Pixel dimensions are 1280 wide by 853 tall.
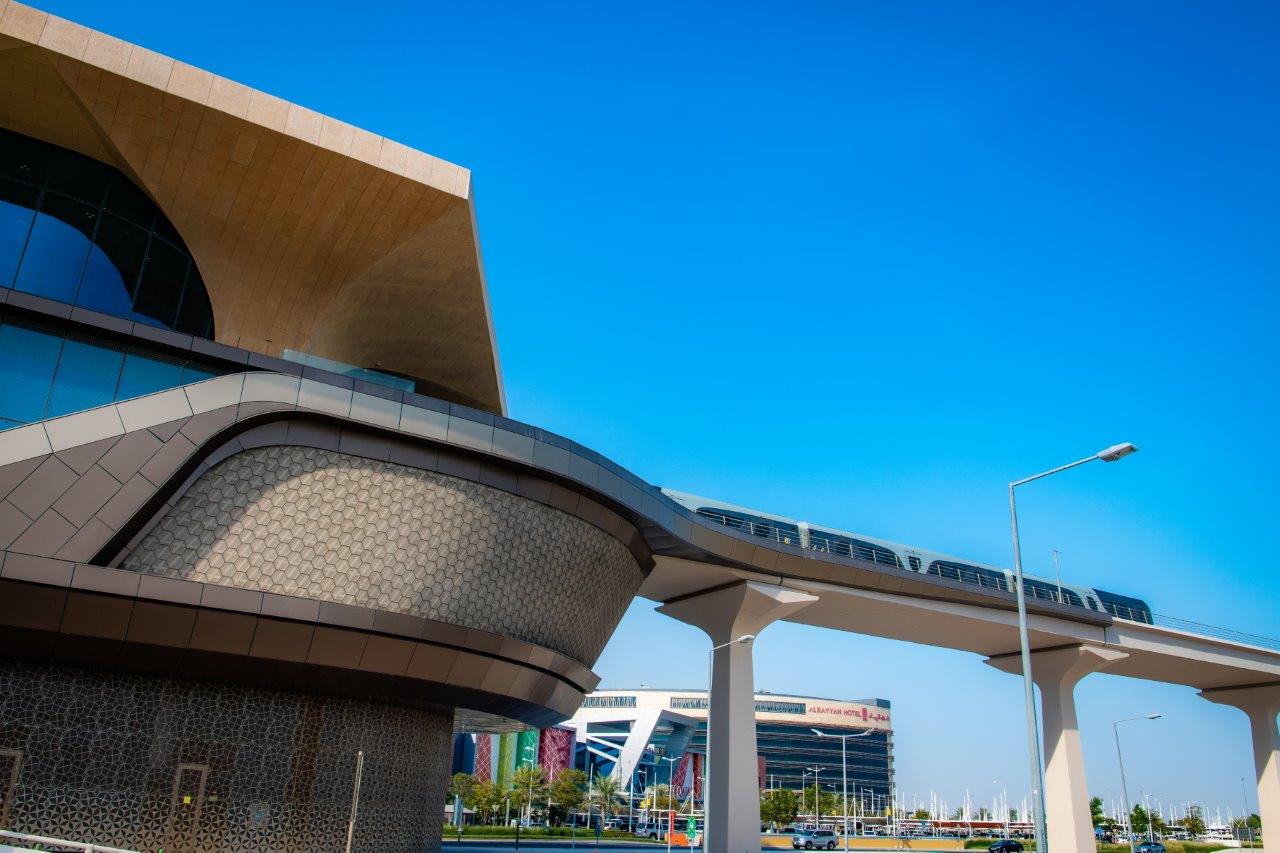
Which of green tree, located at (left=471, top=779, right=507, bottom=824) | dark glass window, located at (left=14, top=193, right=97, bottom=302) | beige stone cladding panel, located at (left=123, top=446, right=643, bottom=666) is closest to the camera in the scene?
beige stone cladding panel, located at (left=123, top=446, right=643, bottom=666)

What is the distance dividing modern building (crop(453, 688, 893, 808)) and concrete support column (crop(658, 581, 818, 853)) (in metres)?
Answer: 55.1

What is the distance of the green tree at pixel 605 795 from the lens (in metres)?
90.2

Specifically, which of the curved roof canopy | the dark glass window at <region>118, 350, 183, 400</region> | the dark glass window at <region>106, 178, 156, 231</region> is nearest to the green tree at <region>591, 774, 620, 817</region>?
the curved roof canopy

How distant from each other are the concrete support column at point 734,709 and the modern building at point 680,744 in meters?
55.1

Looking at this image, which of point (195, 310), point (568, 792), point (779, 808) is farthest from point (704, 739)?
point (195, 310)

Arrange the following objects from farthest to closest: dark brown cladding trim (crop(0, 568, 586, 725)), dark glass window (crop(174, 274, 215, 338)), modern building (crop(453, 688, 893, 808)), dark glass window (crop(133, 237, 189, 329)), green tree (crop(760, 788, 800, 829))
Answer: modern building (crop(453, 688, 893, 808))
green tree (crop(760, 788, 800, 829))
dark glass window (crop(174, 274, 215, 338))
dark glass window (crop(133, 237, 189, 329))
dark brown cladding trim (crop(0, 568, 586, 725))

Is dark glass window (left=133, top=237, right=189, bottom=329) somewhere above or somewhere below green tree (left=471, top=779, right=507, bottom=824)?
above

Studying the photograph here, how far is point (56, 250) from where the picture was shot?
24750mm

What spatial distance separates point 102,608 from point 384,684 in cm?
724

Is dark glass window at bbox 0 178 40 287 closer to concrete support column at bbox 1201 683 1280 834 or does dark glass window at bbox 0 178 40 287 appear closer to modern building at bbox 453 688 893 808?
concrete support column at bbox 1201 683 1280 834

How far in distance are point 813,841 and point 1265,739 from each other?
2904cm

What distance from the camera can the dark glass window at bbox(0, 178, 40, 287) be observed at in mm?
23984

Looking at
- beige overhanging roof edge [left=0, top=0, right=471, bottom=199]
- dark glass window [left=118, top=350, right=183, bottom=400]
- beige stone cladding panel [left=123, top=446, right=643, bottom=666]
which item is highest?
beige overhanging roof edge [left=0, top=0, right=471, bottom=199]

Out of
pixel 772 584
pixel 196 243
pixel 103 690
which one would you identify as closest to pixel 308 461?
pixel 103 690
